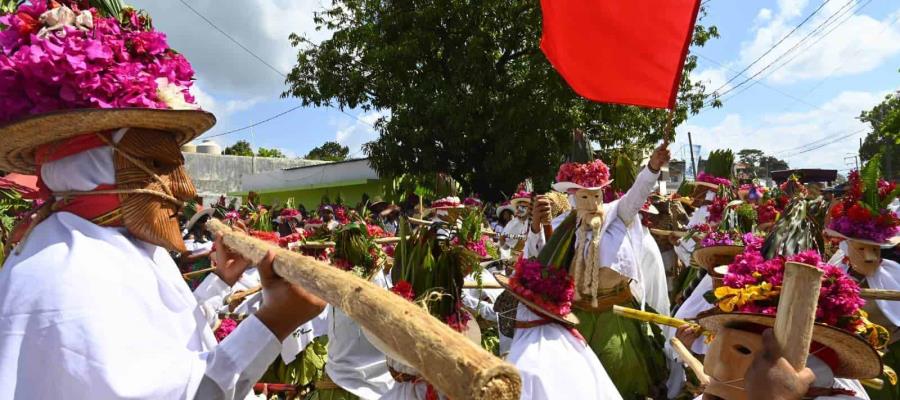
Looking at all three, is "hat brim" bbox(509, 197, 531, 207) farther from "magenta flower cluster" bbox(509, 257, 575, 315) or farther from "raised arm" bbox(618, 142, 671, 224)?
"magenta flower cluster" bbox(509, 257, 575, 315)

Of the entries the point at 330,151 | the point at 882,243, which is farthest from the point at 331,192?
the point at 330,151

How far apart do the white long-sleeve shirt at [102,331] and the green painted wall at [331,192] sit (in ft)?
70.7

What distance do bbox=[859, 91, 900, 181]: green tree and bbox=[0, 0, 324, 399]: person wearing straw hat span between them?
69.1ft

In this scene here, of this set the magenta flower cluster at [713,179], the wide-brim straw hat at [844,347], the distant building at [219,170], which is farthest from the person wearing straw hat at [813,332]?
the distant building at [219,170]

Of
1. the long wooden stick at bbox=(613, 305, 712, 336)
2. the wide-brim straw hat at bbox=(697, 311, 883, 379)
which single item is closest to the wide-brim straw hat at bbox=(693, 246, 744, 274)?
the long wooden stick at bbox=(613, 305, 712, 336)

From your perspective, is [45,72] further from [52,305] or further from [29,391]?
[29,391]

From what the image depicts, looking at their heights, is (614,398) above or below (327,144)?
below

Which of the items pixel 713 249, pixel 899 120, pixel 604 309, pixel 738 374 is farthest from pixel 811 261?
pixel 899 120

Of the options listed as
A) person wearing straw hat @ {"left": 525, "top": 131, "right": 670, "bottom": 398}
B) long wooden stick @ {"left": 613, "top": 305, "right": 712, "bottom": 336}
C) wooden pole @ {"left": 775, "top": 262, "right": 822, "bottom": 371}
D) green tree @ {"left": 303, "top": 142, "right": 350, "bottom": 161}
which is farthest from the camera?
green tree @ {"left": 303, "top": 142, "right": 350, "bottom": 161}

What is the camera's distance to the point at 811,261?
2.60m

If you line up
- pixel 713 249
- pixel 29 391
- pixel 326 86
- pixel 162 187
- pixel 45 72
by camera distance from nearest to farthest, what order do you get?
pixel 29 391, pixel 45 72, pixel 162 187, pixel 713 249, pixel 326 86

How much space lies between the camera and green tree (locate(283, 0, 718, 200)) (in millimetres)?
17984

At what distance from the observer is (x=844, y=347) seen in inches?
98.0

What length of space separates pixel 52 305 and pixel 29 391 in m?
0.26
